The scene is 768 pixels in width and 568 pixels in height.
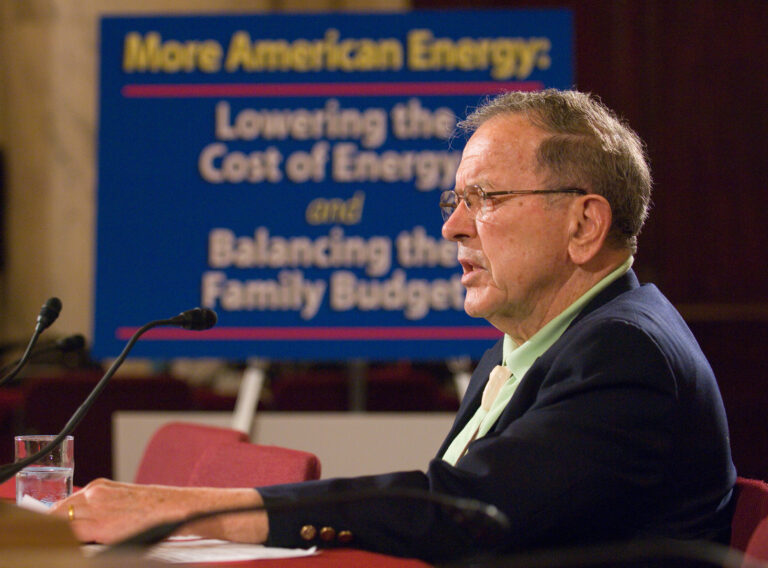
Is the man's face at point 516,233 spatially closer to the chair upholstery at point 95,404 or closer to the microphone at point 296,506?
the microphone at point 296,506

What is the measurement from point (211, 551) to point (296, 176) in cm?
293

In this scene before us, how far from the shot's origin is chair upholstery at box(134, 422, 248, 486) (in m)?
2.26

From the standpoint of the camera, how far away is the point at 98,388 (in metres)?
1.67

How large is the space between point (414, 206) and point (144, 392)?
1.52 meters

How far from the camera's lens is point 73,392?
15.4 feet

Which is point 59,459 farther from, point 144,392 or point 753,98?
point 753,98

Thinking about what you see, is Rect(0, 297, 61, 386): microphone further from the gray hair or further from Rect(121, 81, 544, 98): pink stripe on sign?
Rect(121, 81, 544, 98): pink stripe on sign

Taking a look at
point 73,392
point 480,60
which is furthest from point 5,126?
point 480,60

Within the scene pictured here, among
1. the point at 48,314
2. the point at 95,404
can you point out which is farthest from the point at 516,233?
the point at 95,404

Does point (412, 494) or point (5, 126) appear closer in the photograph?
point (412, 494)

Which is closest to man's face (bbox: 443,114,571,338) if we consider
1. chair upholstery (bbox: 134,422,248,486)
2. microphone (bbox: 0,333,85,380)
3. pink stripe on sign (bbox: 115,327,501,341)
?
chair upholstery (bbox: 134,422,248,486)

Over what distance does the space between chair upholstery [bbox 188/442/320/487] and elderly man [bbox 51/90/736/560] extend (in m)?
0.26

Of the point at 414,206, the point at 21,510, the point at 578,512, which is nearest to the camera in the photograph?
the point at 21,510

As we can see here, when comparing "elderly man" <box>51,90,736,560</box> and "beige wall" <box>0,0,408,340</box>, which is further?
"beige wall" <box>0,0,408,340</box>
